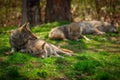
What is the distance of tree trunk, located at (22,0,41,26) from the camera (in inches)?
619

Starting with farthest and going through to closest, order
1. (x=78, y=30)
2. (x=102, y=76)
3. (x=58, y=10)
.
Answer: (x=58, y=10)
(x=78, y=30)
(x=102, y=76)

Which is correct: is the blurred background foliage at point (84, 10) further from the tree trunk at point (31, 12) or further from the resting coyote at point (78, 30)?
the tree trunk at point (31, 12)

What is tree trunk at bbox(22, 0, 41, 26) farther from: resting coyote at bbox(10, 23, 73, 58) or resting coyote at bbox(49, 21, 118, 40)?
resting coyote at bbox(10, 23, 73, 58)

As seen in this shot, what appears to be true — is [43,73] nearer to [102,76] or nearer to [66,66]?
[66,66]

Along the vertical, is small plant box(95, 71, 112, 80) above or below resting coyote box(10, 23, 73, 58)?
below

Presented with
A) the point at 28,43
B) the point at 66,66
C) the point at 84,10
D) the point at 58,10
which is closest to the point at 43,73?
the point at 66,66

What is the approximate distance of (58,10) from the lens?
633 inches

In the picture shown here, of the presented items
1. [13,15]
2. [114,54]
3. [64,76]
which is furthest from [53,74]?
[13,15]

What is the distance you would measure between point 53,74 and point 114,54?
335cm

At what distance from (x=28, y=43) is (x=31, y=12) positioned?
632 cm

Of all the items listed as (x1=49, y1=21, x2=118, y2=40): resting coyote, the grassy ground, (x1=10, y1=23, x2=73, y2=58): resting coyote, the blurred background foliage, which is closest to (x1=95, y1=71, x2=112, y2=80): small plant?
the grassy ground

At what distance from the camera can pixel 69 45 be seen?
12.2 m

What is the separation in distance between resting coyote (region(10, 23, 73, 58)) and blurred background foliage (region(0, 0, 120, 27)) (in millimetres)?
9508

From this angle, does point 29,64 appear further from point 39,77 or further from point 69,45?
point 69,45
